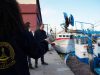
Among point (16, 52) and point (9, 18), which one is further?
point (16, 52)

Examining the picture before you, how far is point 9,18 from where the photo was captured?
2.68 metres

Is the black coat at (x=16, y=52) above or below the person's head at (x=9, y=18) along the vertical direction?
below

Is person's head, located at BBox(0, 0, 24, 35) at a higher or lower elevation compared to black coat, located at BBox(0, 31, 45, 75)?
higher

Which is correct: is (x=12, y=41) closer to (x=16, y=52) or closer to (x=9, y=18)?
(x=16, y=52)

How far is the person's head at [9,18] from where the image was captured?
2.65m

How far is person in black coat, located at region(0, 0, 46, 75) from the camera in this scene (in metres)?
2.67

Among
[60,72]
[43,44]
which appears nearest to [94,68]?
[60,72]

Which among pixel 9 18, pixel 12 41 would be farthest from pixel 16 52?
pixel 9 18

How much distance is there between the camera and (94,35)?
58.7 feet

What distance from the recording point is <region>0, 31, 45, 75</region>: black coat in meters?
2.69

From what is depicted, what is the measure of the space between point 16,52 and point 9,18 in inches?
11.7

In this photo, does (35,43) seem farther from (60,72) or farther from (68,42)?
(68,42)

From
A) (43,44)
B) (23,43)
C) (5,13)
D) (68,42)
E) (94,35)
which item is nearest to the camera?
(5,13)

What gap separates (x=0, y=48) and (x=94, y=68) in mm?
12289
